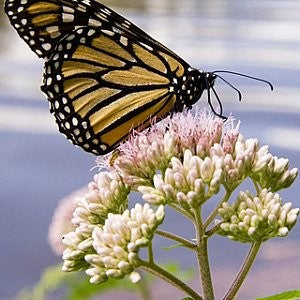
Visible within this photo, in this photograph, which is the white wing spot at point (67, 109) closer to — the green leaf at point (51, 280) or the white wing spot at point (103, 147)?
the white wing spot at point (103, 147)

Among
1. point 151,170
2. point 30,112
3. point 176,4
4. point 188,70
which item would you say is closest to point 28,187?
point 30,112

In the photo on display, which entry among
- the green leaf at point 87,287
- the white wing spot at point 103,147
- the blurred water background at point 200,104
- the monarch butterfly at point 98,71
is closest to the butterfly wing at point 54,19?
the monarch butterfly at point 98,71

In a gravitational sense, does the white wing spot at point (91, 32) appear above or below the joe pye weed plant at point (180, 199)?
above

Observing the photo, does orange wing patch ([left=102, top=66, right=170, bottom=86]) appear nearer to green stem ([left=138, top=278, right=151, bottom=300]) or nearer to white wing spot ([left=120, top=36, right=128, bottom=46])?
white wing spot ([left=120, top=36, right=128, bottom=46])

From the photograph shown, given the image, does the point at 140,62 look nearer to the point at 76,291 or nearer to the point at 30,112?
the point at 76,291

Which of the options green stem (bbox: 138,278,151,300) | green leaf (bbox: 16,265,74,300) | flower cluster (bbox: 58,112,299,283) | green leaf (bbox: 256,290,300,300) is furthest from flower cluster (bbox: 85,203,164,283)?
green leaf (bbox: 16,265,74,300)

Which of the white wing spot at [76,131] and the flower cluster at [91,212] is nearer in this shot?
the flower cluster at [91,212]
